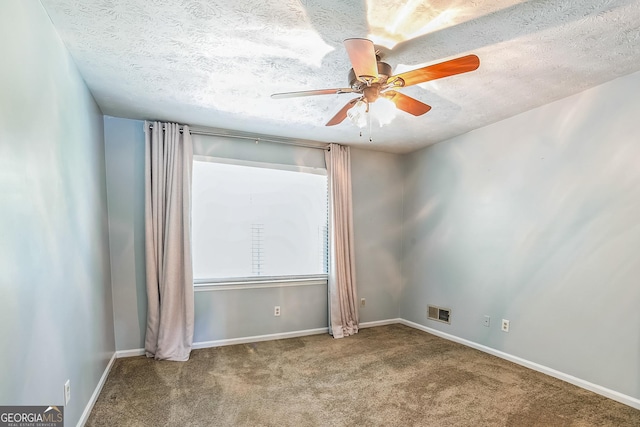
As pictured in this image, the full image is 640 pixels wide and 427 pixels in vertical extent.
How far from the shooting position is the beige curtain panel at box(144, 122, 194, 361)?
2.98 m

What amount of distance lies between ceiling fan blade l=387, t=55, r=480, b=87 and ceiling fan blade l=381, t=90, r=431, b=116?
20 cm

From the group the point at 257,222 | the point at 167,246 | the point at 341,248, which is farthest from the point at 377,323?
the point at 167,246

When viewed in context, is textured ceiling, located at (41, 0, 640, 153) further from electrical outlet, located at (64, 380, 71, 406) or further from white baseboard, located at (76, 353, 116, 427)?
white baseboard, located at (76, 353, 116, 427)

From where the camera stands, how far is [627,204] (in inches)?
86.6

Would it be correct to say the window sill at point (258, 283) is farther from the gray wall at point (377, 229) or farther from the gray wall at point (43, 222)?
the gray wall at point (43, 222)

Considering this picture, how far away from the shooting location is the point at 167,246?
9.93ft

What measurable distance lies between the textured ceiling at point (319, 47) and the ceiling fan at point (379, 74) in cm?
23

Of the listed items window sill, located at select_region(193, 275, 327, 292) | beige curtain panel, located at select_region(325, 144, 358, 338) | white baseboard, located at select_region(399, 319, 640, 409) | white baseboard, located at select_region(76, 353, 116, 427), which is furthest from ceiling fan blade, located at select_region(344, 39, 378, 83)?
white baseboard, located at select_region(399, 319, 640, 409)

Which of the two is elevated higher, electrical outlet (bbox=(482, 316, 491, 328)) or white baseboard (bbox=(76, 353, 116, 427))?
electrical outlet (bbox=(482, 316, 491, 328))

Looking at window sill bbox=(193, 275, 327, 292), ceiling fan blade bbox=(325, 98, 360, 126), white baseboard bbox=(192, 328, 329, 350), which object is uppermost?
ceiling fan blade bbox=(325, 98, 360, 126)

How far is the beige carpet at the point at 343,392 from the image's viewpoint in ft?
6.66

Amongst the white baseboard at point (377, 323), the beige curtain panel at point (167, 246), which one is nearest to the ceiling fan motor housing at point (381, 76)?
the beige curtain panel at point (167, 246)

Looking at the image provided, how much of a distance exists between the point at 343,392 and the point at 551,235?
2221 millimetres

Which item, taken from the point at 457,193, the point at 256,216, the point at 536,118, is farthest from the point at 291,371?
the point at 536,118
